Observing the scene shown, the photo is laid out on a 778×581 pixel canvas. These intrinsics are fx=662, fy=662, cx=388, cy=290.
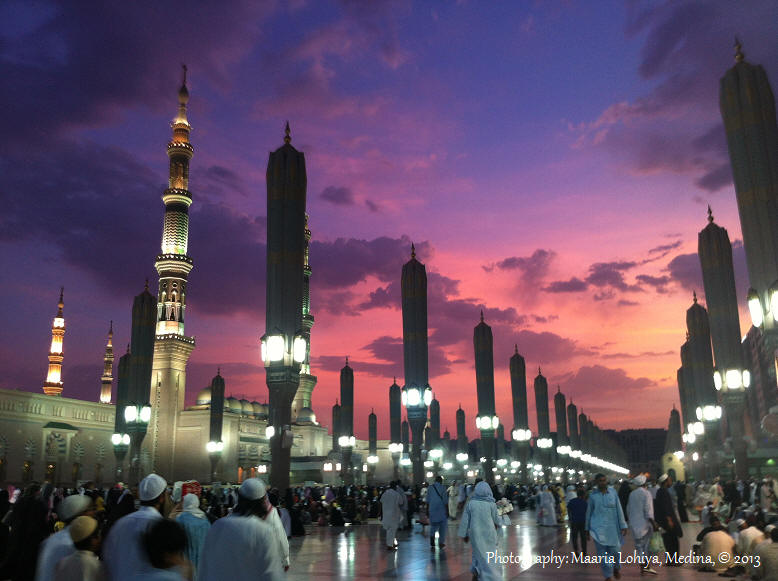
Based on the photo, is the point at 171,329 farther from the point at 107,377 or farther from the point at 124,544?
the point at 124,544

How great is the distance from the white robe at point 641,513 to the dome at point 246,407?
75.5 m

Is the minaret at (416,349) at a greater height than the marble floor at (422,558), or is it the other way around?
the minaret at (416,349)

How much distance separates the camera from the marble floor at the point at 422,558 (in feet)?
39.8

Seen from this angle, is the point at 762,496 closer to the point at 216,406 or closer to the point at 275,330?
the point at 275,330

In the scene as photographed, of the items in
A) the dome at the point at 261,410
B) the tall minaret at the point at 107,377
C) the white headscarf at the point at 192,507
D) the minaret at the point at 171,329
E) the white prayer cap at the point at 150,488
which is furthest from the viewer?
the tall minaret at the point at 107,377

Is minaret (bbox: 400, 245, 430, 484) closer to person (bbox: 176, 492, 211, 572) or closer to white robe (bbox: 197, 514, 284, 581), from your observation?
person (bbox: 176, 492, 211, 572)

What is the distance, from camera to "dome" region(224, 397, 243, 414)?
8132cm

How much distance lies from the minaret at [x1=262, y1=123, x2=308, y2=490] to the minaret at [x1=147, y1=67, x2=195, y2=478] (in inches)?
1938

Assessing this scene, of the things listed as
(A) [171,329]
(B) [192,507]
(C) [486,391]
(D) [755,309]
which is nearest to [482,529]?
(B) [192,507]

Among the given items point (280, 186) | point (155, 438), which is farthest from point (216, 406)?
point (280, 186)

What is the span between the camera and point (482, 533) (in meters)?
9.49

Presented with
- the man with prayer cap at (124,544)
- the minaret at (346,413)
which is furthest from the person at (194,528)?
the minaret at (346,413)

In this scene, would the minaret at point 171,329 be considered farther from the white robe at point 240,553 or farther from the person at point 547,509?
the white robe at point 240,553

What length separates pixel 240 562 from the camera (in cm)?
450
